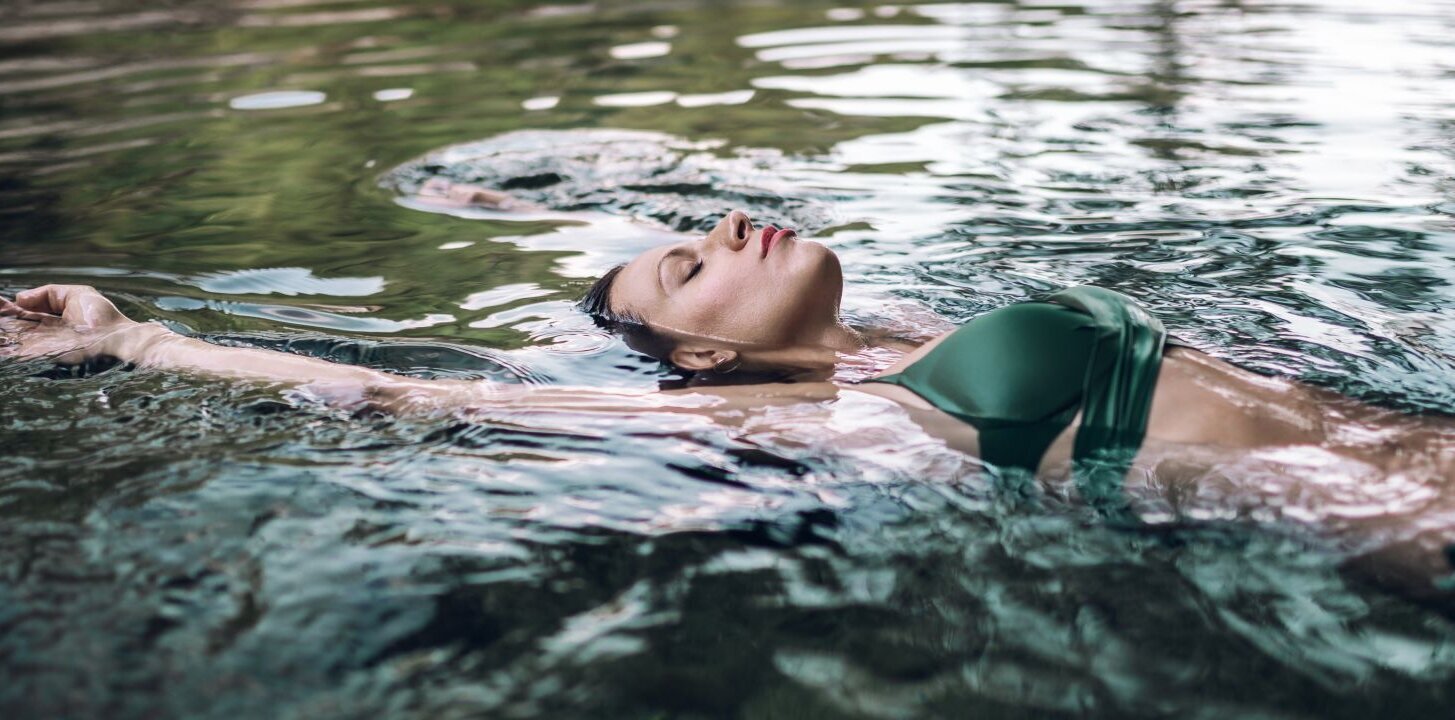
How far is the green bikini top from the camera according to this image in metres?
3.06

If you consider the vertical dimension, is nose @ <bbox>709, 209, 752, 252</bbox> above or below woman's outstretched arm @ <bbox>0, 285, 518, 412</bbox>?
above

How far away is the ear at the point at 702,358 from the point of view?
13.1ft

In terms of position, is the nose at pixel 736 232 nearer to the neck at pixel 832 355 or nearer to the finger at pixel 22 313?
the neck at pixel 832 355

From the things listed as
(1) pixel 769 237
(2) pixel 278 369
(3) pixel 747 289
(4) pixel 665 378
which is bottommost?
(4) pixel 665 378

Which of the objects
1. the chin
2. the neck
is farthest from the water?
the chin

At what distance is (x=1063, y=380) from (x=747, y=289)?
3.93ft

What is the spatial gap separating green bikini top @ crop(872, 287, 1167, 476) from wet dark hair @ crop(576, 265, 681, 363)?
53.2 inches

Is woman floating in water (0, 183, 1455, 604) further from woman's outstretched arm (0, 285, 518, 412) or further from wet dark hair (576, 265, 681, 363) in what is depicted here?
wet dark hair (576, 265, 681, 363)

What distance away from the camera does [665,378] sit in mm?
4098

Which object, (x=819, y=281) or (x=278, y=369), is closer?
(x=278, y=369)

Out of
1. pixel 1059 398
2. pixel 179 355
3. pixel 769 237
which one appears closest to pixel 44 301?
pixel 179 355

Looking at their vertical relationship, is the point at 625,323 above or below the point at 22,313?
below

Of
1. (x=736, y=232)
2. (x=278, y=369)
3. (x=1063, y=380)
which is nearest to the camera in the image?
(x=1063, y=380)

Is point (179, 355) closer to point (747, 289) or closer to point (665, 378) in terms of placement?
point (665, 378)
